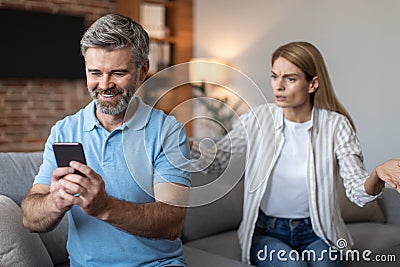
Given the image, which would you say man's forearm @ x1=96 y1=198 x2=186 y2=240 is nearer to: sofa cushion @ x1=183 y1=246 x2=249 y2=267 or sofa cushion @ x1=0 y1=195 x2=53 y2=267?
sofa cushion @ x1=0 y1=195 x2=53 y2=267

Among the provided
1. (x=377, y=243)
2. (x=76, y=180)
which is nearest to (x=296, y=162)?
(x=377, y=243)

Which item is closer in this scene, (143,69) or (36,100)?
(143,69)

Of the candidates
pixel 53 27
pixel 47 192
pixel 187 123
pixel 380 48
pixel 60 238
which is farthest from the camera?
pixel 53 27

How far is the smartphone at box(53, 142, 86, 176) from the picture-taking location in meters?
1.33

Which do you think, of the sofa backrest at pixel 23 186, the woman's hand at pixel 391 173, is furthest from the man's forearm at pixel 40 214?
the woman's hand at pixel 391 173

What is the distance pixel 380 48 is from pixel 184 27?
2.26 metres

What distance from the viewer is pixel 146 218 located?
1.51 meters

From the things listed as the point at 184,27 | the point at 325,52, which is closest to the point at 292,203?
the point at 325,52

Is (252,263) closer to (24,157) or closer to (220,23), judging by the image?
(24,157)

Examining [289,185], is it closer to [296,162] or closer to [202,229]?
[296,162]

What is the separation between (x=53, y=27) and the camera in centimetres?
507

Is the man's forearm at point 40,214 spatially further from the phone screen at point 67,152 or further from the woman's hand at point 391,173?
the woman's hand at point 391,173

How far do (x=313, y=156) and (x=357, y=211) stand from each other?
0.96 metres

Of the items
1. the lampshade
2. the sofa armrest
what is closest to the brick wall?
the lampshade
